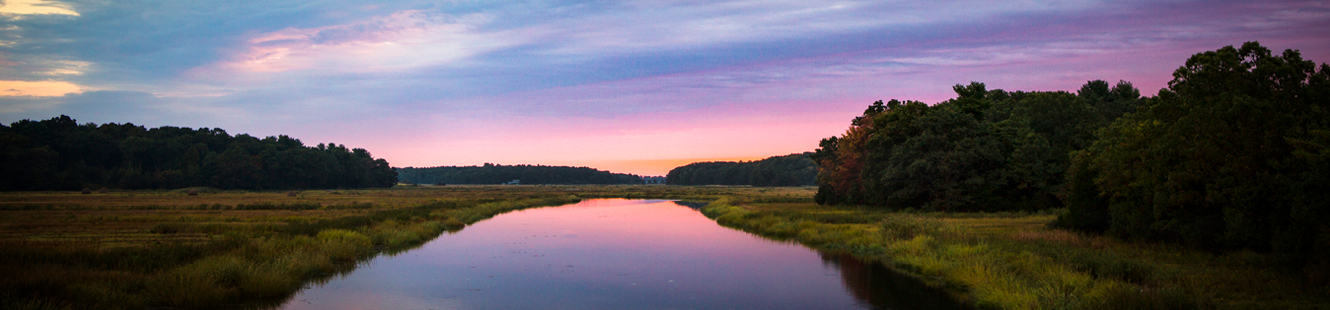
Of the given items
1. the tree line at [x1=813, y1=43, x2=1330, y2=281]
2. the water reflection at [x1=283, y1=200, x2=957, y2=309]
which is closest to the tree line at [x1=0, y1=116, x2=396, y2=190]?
the water reflection at [x1=283, y1=200, x2=957, y2=309]

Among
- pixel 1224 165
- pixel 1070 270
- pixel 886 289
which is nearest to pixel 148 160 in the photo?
pixel 886 289

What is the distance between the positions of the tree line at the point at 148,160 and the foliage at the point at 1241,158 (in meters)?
125

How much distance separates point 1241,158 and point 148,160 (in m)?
161

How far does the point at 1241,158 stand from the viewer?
17.3m

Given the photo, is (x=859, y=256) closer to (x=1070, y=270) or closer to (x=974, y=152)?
(x=1070, y=270)

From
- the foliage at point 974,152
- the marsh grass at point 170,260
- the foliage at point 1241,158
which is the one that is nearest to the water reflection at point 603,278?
the marsh grass at point 170,260

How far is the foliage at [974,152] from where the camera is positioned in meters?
44.8

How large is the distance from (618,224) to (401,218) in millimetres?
14510

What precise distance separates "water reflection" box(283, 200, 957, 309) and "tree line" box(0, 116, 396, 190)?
99.9 metres

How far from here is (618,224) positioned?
4809 centimetres

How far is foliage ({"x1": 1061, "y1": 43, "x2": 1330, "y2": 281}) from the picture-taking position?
14766 mm

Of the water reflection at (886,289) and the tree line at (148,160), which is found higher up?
the tree line at (148,160)

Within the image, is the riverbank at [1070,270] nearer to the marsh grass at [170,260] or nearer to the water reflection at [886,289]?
the water reflection at [886,289]

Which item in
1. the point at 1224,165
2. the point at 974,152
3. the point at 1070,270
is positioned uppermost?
the point at 974,152
